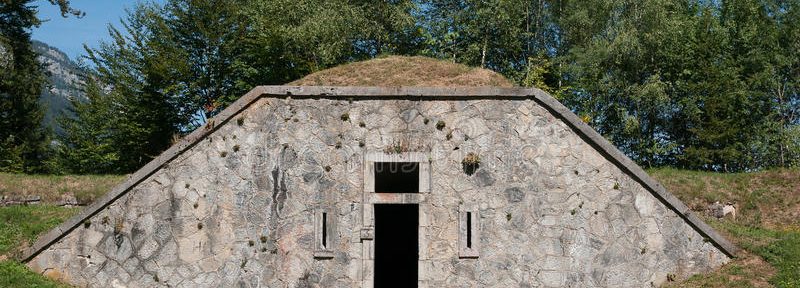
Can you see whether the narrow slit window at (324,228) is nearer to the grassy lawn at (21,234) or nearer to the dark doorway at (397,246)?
the grassy lawn at (21,234)

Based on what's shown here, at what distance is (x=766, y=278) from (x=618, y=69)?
1994cm

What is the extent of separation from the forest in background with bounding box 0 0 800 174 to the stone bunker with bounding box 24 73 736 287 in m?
16.9

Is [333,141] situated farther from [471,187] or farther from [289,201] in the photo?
[471,187]

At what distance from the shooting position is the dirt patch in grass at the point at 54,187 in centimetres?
1855

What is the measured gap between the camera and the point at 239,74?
3222cm

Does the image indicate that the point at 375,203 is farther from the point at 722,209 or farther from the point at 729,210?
the point at 729,210

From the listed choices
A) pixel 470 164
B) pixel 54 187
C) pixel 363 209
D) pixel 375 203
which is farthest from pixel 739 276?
pixel 54 187

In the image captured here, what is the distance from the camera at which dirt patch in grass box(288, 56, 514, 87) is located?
49.7 feet

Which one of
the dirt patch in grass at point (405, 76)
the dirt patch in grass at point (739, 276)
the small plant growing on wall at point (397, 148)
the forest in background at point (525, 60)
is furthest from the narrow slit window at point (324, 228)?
the forest in background at point (525, 60)

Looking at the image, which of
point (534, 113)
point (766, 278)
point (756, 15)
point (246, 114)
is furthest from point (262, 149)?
point (756, 15)

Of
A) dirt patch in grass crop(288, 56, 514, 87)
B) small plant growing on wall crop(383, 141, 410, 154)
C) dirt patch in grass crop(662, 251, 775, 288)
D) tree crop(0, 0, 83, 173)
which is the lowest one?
dirt patch in grass crop(662, 251, 775, 288)

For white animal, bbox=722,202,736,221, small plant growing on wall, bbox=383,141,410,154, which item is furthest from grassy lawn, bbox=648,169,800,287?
small plant growing on wall, bbox=383,141,410,154

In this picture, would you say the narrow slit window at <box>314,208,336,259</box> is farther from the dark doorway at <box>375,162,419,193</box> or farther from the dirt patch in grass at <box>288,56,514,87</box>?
the dirt patch in grass at <box>288,56,514,87</box>

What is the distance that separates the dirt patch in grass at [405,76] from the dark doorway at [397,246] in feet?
14.4
